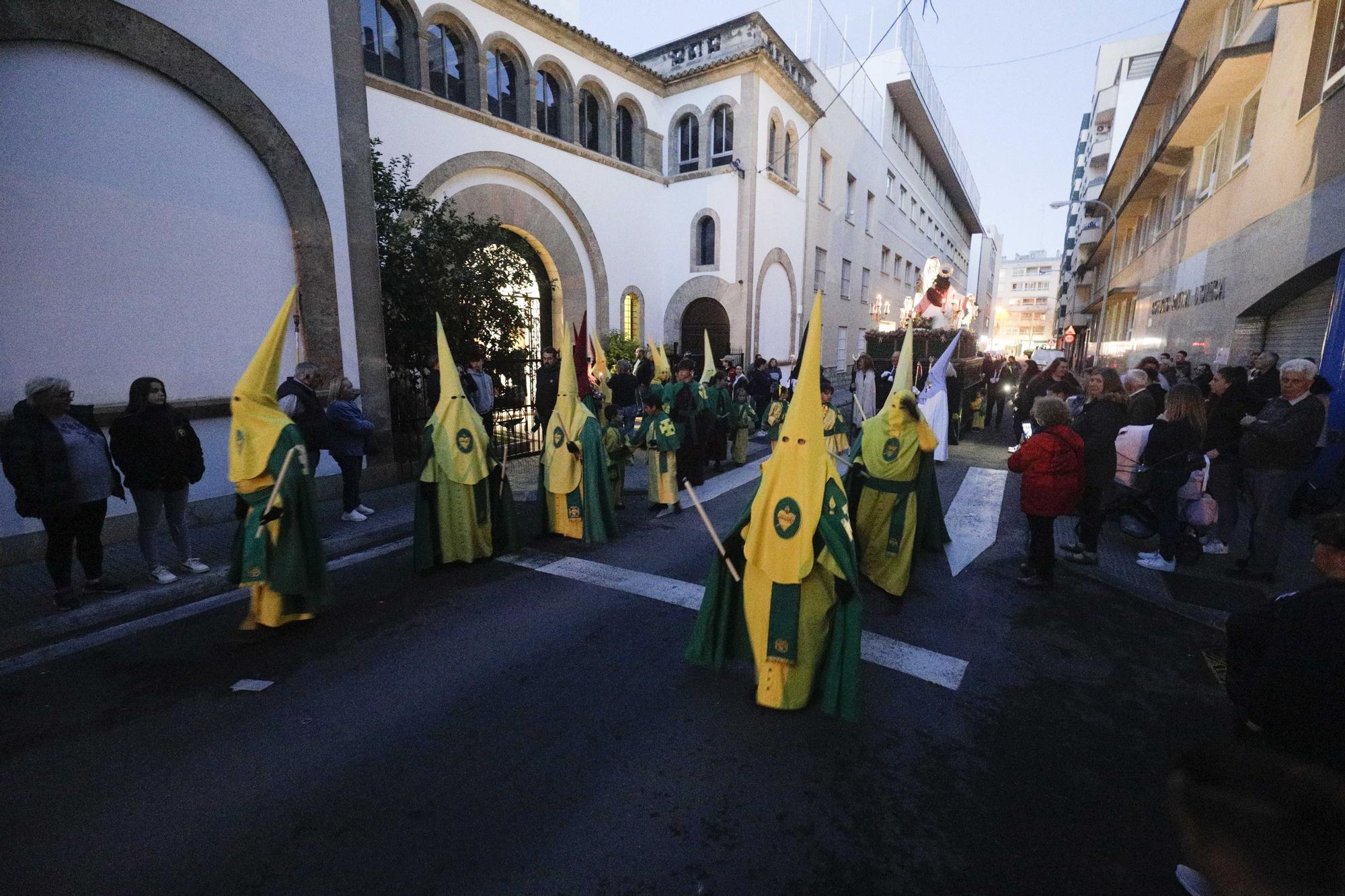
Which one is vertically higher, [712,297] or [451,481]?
[712,297]

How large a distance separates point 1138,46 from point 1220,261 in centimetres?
3302

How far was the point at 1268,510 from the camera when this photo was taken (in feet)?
17.9

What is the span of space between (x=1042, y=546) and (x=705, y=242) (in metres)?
16.3

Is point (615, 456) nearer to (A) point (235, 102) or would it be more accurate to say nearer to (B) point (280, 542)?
(B) point (280, 542)

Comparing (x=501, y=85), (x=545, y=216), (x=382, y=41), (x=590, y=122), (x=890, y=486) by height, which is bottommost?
(x=890, y=486)

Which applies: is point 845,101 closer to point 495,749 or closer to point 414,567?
point 414,567

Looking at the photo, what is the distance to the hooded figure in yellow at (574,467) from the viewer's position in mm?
6434

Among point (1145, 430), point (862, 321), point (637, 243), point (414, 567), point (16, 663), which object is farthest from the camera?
point (862, 321)

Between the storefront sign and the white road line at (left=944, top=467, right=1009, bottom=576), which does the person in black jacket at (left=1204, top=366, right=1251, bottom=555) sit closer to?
the white road line at (left=944, top=467, right=1009, bottom=576)

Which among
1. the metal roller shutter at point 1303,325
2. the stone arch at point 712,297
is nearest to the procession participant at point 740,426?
the metal roller shutter at point 1303,325

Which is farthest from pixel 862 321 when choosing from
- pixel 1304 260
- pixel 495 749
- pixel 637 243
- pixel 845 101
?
pixel 495 749

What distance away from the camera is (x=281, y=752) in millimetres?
3119

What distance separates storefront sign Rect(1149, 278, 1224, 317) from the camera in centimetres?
1129

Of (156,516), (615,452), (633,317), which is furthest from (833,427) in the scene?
(633,317)
